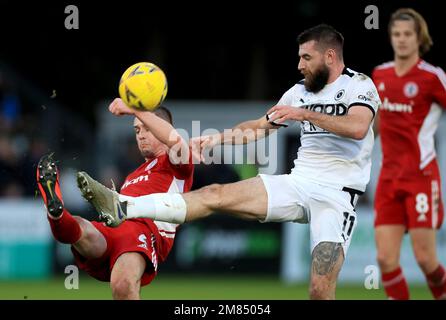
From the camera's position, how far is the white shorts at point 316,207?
28.0 ft

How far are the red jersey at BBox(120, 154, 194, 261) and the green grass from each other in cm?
358

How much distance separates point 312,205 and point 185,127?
11657 millimetres

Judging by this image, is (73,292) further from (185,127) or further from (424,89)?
(185,127)

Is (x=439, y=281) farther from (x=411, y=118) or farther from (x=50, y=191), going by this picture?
(x=50, y=191)

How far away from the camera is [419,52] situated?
11.0 meters

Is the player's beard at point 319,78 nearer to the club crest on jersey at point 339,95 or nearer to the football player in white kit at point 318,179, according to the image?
the football player in white kit at point 318,179

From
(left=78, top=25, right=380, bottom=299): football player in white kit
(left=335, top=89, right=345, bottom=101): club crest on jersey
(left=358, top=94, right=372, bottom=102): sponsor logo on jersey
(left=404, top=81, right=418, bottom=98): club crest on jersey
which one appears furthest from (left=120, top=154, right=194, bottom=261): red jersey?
(left=404, top=81, right=418, bottom=98): club crest on jersey

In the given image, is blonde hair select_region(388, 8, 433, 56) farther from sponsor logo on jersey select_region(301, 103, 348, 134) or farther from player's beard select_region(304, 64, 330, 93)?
sponsor logo on jersey select_region(301, 103, 348, 134)

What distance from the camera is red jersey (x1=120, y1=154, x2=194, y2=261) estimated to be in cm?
897

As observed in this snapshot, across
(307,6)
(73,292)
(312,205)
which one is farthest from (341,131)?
(307,6)

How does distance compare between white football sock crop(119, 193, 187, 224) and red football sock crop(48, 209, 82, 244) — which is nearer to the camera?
white football sock crop(119, 193, 187, 224)

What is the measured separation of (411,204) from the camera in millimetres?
10656

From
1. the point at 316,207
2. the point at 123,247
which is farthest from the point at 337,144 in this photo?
the point at 123,247

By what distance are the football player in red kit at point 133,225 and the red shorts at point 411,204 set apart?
2.55 metres
